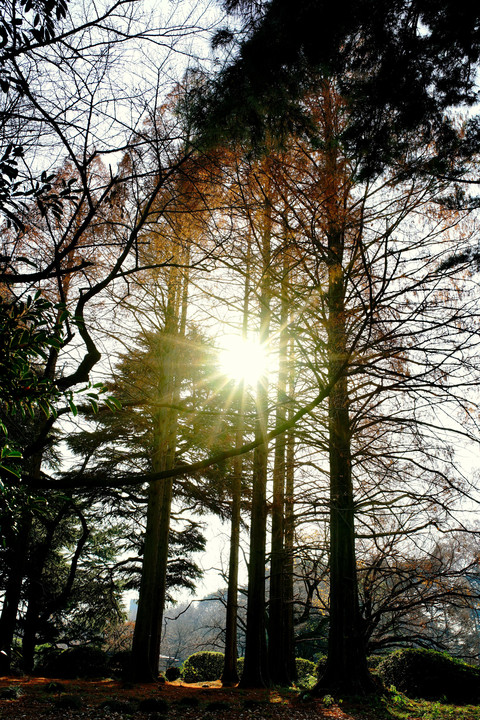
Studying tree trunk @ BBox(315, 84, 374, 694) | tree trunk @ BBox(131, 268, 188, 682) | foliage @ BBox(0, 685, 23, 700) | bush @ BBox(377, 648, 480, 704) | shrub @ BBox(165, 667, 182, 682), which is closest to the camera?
foliage @ BBox(0, 685, 23, 700)

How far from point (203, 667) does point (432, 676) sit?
769 centimetres

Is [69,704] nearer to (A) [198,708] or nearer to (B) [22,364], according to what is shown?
(A) [198,708]

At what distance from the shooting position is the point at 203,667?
1230 centimetres

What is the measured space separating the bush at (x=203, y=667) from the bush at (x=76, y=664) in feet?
8.45

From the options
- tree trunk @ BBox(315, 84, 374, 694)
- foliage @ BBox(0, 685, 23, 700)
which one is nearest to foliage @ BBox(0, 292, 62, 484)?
tree trunk @ BBox(315, 84, 374, 694)

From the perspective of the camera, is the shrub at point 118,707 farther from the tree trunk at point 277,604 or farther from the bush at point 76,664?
the bush at point 76,664

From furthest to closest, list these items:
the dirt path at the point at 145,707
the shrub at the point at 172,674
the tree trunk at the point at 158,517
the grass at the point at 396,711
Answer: the shrub at the point at 172,674 → the tree trunk at the point at 158,517 → the grass at the point at 396,711 → the dirt path at the point at 145,707

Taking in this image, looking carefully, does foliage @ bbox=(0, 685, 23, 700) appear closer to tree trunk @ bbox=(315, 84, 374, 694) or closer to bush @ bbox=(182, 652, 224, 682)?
tree trunk @ bbox=(315, 84, 374, 694)

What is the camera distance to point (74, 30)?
243cm

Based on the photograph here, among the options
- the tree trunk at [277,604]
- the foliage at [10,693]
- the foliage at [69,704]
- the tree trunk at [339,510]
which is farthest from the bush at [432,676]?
the foliage at [10,693]

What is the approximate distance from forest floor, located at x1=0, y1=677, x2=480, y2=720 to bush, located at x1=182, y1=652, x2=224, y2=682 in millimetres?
7439

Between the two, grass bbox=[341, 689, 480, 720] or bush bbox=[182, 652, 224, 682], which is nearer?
grass bbox=[341, 689, 480, 720]

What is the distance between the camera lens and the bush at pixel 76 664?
10.4 meters

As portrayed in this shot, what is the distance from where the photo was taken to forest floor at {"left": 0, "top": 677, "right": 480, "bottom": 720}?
4.29m
